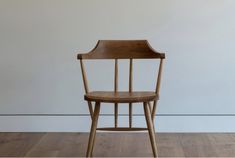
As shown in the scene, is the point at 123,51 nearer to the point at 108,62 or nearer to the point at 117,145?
the point at 108,62

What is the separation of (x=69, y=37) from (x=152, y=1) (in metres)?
0.69

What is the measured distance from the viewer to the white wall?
3000mm

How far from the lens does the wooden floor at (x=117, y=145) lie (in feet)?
8.24

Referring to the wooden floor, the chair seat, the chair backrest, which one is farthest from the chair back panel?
the wooden floor

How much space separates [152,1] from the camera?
299 cm

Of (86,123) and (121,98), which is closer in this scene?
(121,98)

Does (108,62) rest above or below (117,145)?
above

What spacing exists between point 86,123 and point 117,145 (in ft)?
1.55

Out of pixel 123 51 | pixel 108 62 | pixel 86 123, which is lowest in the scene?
pixel 86 123

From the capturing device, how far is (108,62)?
3061 mm

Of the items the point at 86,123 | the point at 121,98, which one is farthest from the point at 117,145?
the point at 121,98

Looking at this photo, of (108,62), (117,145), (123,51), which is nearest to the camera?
(123,51)

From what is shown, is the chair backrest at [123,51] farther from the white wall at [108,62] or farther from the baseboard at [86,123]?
the baseboard at [86,123]

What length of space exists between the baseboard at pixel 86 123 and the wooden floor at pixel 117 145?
70 mm
